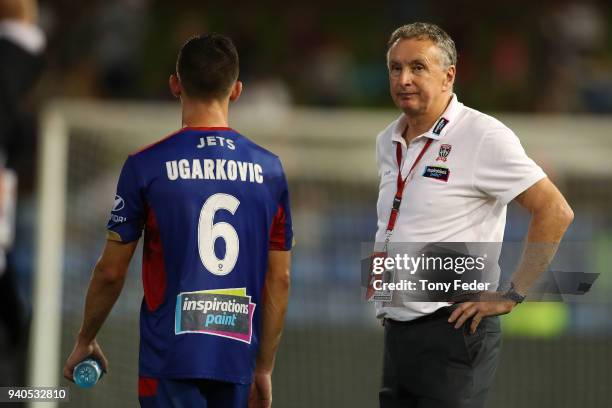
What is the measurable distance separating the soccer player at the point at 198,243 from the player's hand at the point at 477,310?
0.69 metres

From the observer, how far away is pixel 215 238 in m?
3.80

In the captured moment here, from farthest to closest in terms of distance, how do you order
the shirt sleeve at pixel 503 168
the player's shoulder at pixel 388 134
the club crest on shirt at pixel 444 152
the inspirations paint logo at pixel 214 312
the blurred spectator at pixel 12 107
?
1. the player's shoulder at pixel 388 134
2. the club crest on shirt at pixel 444 152
3. the shirt sleeve at pixel 503 168
4. the inspirations paint logo at pixel 214 312
5. the blurred spectator at pixel 12 107

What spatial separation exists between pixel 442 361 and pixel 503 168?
705mm

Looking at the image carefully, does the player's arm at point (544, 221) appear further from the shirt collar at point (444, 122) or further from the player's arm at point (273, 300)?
the player's arm at point (273, 300)

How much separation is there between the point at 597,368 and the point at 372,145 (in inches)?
102

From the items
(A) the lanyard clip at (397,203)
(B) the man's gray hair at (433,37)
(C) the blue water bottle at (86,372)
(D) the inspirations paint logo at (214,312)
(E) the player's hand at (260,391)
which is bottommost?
(E) the player's hand at (260,391)

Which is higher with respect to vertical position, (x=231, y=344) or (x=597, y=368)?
(x=231, y=344)

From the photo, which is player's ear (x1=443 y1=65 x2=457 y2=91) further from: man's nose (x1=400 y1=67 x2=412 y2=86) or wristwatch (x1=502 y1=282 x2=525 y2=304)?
wristwatch (x1=502 y1=282 x2=525 y2=304)

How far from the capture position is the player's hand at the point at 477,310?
3949 millimetres

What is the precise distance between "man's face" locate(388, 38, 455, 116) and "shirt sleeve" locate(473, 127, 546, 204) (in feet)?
0.89

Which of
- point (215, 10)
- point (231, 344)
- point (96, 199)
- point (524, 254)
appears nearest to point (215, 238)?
point (231, 344)

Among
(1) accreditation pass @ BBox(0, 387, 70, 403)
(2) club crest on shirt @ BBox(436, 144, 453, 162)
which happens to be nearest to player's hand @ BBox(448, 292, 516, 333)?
(2) club crest on shirt @ BBox(436, 144, 453, 162)

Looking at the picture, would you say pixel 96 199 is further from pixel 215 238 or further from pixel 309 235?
pixel 215 238
